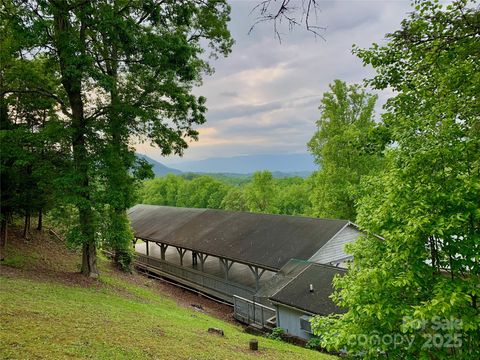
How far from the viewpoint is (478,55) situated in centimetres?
546

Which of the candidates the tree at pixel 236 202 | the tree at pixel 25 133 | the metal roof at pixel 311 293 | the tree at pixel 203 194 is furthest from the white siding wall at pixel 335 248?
the tree at pixel 203 194

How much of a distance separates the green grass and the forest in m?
2.48

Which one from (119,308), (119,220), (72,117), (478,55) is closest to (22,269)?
(119,220)

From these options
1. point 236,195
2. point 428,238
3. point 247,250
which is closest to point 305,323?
point 247,250

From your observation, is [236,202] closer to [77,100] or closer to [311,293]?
[311,293]

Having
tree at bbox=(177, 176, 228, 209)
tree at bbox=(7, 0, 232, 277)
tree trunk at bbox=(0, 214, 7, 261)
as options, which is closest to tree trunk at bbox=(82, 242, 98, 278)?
A: tree at bbox=(7, 0, 232, 277)

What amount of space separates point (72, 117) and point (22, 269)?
6633mm

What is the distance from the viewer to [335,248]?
17500mm

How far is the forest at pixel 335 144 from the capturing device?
4.42 meters

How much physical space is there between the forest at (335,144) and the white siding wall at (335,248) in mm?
5694

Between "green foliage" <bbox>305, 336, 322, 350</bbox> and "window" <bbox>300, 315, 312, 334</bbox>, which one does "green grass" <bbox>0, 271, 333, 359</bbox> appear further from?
"window" <bbox>300, 315, 312, 334</bbox>

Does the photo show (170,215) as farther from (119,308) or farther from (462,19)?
(462,19)

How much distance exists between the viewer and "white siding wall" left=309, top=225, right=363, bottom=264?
54.9 feet

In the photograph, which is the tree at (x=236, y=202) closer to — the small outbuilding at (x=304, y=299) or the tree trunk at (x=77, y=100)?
the small outbuilding at (x=304, y=299)
